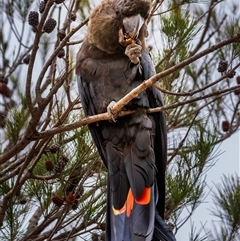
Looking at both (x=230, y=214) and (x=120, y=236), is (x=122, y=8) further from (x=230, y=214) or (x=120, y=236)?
(x=230, y=214)

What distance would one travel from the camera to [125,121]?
2.34 meters

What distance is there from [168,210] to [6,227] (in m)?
0.64

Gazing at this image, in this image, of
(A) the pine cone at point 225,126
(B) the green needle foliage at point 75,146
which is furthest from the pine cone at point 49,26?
(A) the pine cone at point 225,126

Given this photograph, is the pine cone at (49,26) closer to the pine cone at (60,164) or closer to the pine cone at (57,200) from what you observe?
the pine cone at (60,164)

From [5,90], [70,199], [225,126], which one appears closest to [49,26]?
Answer: [70,199]

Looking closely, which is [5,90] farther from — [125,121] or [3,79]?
[125,121]

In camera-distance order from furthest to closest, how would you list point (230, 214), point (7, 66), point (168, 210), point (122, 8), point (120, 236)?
1. point (7, 66)
2. point (230, 214)
3. point (168, 210)
4. point (122, 8)
5. point (120, 236)

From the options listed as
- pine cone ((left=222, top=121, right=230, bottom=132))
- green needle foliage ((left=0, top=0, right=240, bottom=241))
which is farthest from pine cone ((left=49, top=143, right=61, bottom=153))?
pine cone ((left=222, top=121, right=230, bottom=132))

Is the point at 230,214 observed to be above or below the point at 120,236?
above

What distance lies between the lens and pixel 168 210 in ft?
8.32

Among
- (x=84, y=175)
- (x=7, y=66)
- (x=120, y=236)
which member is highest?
(x=7, y=66)

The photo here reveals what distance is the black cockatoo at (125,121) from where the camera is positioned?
224 cm

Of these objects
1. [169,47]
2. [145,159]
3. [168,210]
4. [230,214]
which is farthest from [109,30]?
[230,214]

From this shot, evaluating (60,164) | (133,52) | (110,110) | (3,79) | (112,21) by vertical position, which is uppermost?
(3,79)
